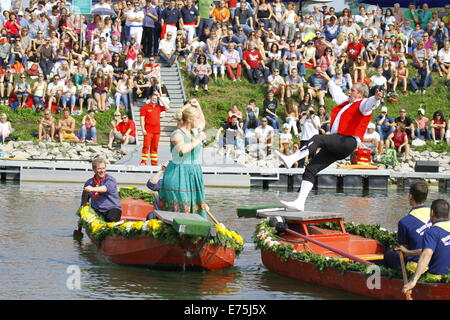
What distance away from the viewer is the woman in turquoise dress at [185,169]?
40.8 ft

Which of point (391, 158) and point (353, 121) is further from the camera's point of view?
point (391, 158)

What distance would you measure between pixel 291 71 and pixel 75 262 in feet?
54.8

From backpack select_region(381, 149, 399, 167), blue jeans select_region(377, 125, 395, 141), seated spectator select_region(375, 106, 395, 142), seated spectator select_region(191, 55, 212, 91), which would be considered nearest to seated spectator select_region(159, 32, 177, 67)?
seated spectator select_region(191, 55, 212, 91)

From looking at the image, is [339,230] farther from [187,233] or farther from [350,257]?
[187,233]

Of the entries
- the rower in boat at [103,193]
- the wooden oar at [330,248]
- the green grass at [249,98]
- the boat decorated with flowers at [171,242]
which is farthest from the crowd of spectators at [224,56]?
the boat decorated with flowers at [171,242]

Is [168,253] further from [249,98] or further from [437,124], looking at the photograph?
[437,124]

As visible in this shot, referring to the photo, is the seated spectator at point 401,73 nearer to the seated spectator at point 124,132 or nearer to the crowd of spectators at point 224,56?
the crowd of spectators at point 224,56

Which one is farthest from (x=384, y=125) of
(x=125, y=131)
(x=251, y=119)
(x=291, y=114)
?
(x=125, y=131)

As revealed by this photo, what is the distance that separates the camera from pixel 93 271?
13008mm

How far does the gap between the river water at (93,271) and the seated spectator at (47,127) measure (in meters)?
6.52

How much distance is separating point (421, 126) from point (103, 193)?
53.7 feet
